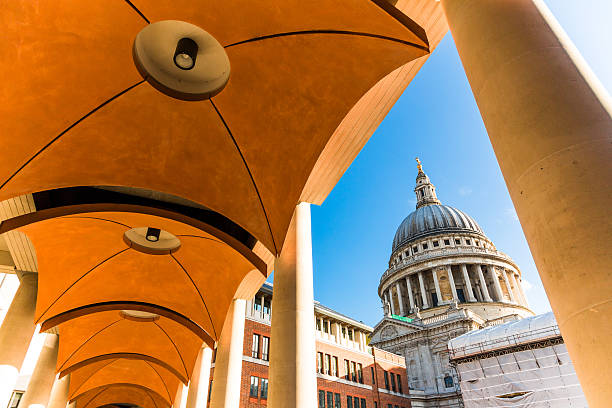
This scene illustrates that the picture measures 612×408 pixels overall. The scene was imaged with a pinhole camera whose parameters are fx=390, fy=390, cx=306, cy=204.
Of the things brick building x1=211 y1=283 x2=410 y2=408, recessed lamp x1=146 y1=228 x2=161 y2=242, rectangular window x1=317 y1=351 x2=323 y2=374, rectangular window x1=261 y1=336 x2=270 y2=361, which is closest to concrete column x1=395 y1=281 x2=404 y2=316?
brick building x1=211 y1=283 x2=410 y2=408

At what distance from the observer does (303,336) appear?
6.38m

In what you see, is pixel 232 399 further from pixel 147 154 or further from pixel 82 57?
pixel 82 57

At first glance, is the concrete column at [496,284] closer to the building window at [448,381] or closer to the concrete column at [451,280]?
the concrete column at [451,280]

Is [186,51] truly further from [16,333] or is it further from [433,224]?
[433,224]

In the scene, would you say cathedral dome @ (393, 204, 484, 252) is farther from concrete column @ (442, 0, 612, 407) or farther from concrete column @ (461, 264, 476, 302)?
concrete column @ (442, 0, 612, 407)

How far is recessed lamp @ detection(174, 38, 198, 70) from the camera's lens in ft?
22.2


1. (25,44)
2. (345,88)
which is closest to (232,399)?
(345,88)

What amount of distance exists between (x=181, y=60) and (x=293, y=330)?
5.10 metres

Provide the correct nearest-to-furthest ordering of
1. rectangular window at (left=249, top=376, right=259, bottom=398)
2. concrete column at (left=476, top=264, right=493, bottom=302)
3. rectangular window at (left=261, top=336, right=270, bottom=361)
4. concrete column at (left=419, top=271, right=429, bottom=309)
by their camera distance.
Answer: rectangular window at (left=249, top=376, right=259, bottom=398), rectangular window at (left=261, top=336, right=270, bottom=361), concrete column at (left=476, top=264, right=493, bottom=302), concrete column at (left=419, top=271, right=429, bottom=309)

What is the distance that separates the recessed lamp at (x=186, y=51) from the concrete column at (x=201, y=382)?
11.8m

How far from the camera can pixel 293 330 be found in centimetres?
640

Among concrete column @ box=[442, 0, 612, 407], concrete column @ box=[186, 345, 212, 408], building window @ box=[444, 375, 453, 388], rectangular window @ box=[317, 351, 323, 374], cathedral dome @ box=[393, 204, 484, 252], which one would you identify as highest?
cathedral dome @ box=[393, 204, 484, 252]

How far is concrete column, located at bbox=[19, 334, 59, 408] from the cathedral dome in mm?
62760

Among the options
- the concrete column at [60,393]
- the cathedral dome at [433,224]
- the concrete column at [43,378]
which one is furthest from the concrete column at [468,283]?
the concrete column at [43,378]
